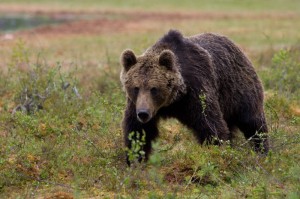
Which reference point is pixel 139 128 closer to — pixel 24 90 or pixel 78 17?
pixel 24 90

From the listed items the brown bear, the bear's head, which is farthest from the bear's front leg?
the bear's head

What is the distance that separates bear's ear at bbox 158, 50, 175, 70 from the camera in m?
7.17

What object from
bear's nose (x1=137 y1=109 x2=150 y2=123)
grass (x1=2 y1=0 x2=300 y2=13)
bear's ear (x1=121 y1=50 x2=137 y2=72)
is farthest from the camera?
grass (x1=2 y1=0 x2=300 y2=13)

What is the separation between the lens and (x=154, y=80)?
282 inches

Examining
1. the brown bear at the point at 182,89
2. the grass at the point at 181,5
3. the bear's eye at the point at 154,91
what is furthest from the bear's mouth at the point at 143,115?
the grass at the point at 181,5

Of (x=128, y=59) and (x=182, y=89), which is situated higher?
(x=128, y=59)

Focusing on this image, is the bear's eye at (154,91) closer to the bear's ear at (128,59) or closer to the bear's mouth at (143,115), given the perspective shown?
the bear's mouth at (143,115)

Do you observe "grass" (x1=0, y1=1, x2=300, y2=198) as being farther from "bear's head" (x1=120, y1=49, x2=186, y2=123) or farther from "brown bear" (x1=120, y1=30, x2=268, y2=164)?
"bear's head" (x1=120, y1=49, x2=186, y2=123)

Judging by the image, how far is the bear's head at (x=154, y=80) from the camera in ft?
23.4

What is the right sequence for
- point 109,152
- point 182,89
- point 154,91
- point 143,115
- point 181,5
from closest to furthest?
point 143,115 → point 154,91 → point 182,89 → point 109,152 → point 181,5

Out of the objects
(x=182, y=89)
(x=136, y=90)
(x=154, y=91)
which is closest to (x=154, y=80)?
(x=154, y=91)

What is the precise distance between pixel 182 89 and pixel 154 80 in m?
0.36

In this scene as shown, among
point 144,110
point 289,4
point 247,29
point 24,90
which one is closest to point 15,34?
point 247,29

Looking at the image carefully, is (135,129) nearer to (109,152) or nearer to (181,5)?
(109,152)
